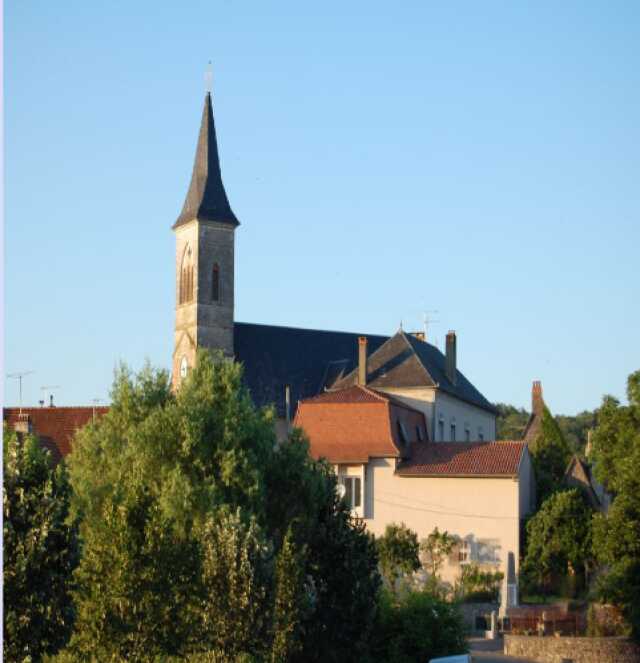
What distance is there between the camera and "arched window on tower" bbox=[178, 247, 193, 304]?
77.6m

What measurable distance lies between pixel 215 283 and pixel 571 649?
44.3m

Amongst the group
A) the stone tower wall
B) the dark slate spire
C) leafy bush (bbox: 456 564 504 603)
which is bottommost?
leafy bush (bbox: 456 564 504 603)

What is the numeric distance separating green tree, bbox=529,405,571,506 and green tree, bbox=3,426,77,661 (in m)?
39.0

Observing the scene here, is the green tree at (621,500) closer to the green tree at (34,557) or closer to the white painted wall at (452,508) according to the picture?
the white painted wall at (452,508)

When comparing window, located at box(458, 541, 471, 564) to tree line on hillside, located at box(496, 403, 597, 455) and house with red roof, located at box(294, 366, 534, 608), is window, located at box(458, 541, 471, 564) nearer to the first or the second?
house with red roof, located at box(294, 366, 534, 608)

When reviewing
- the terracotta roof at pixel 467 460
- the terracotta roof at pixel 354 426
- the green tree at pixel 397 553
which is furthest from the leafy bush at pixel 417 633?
the terracotta roof at pixel 354 426

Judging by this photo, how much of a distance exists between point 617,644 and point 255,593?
16905 millimetres

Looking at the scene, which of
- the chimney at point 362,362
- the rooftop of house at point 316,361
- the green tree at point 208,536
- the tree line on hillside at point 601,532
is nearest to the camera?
the green tree at point 208,536

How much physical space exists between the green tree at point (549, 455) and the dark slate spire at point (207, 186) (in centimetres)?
2469

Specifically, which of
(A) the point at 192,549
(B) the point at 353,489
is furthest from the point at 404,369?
(A) the point at 192,549

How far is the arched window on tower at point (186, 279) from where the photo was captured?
7762cm

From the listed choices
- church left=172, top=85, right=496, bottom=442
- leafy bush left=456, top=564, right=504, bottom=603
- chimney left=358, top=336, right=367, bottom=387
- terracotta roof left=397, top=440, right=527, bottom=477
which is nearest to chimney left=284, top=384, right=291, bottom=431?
church left=172, top=85, right=496, bottom=442

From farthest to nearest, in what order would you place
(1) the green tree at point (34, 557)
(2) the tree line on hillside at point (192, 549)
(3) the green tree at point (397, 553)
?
1. (3) the green tree at point (397, 553)
2. (2) the tree line on hillside at point (192, 549)
3. (1) the green tree at point (34, 557)

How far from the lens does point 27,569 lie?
66.6 ft
